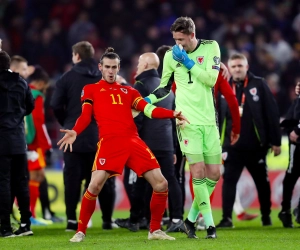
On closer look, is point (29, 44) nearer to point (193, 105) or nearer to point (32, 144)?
point (32, 144)

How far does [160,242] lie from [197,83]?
1723 mm

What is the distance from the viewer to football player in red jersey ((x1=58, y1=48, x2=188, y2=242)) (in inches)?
344

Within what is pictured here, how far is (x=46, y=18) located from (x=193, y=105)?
1409 cm

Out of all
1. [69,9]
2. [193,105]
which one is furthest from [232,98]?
[69,9]

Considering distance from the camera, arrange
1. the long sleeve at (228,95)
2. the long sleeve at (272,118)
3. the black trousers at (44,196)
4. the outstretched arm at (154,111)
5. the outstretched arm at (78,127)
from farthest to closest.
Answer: the black trousers at (44,196), the long sleeve at (272,118), the long sleeve at (228,95), the outstretched arm at (154,111), the outstretched arm at (78,127)

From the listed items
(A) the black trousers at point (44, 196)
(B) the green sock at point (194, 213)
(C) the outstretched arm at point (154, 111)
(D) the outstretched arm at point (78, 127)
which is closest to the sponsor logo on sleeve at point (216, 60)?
(C) the outstretched arm at point (154, 111)

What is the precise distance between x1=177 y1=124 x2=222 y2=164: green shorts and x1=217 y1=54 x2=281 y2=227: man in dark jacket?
241 cm

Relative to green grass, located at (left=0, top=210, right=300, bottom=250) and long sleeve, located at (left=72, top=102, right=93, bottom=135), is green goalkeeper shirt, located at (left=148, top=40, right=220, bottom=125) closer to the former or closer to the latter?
long sleeve, located at (left=72, top=102, right=93, bottom=135)

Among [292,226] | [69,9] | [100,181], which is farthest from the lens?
[69,9]

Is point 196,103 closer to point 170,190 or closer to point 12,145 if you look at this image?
point 170,190

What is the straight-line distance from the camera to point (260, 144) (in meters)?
11.4

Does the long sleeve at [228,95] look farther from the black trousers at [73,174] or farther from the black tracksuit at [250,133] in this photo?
the black trousers at [73,174]

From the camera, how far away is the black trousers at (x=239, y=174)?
1124cm

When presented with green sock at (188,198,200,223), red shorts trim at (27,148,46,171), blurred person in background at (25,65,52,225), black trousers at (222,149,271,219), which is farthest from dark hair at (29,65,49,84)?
green sock at (188,198,200,223)
